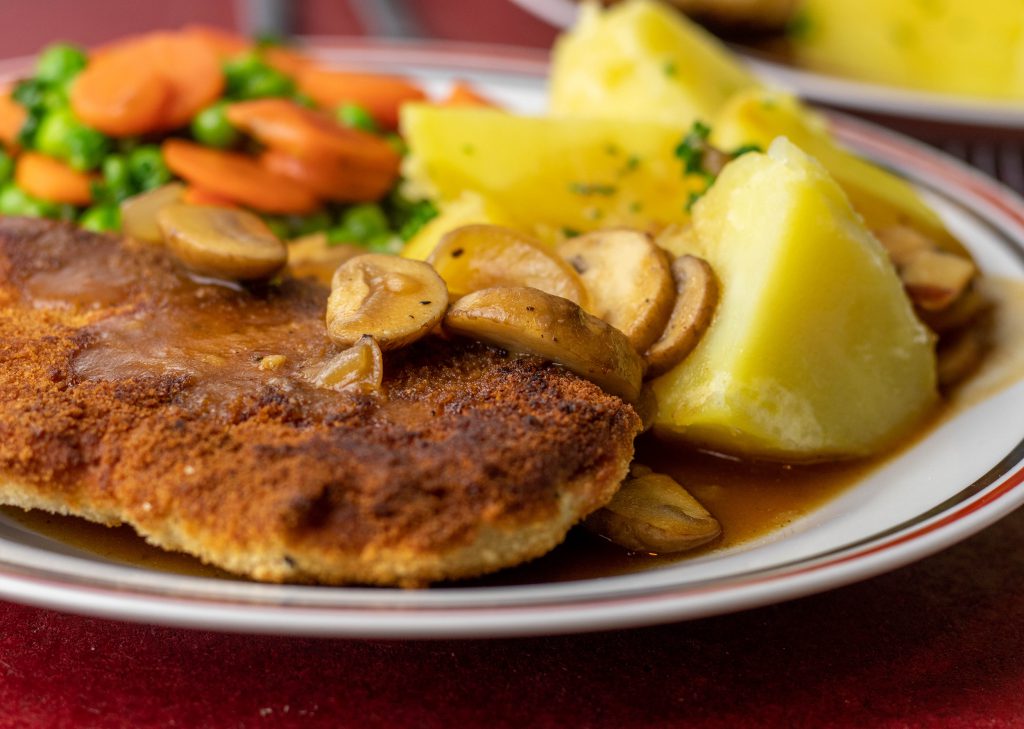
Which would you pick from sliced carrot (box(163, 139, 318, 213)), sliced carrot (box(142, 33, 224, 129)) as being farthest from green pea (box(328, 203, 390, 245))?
sliced carrot (box(142, 33, 224, 129))

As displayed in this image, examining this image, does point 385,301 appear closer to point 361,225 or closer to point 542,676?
point 542,676

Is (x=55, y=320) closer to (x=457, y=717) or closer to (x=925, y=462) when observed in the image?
(x=457, y=717)

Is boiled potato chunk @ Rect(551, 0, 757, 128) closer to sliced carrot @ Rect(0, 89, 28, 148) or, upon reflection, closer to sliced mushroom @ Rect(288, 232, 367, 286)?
sliced mushroom @ Rect(288, 232, 367, 286)

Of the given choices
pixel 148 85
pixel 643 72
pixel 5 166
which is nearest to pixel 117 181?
pixel 148 85

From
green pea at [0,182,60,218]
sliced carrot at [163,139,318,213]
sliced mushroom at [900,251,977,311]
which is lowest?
green pea at [0,182,60,218]

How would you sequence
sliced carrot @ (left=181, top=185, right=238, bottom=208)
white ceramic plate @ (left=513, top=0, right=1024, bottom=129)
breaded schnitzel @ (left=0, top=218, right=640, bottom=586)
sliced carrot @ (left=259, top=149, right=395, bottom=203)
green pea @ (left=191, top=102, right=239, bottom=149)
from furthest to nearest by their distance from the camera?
white ceramic plate @ (left=513, top=0, right=1024, bottom=129)
green pea @ (left=191, top=102, right=239, bottom=149)
sliced carrot @ (left=259, top=149, right=395, bottom=203)
sliced carrot @ (left=181, top=185, right=238, bottom=208)
breaded schnitzel @ (left=0, top=218, right=640, bottom=586)

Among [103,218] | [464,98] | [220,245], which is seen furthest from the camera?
[464,98]

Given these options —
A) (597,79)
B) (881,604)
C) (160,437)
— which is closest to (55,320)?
(160,437)
